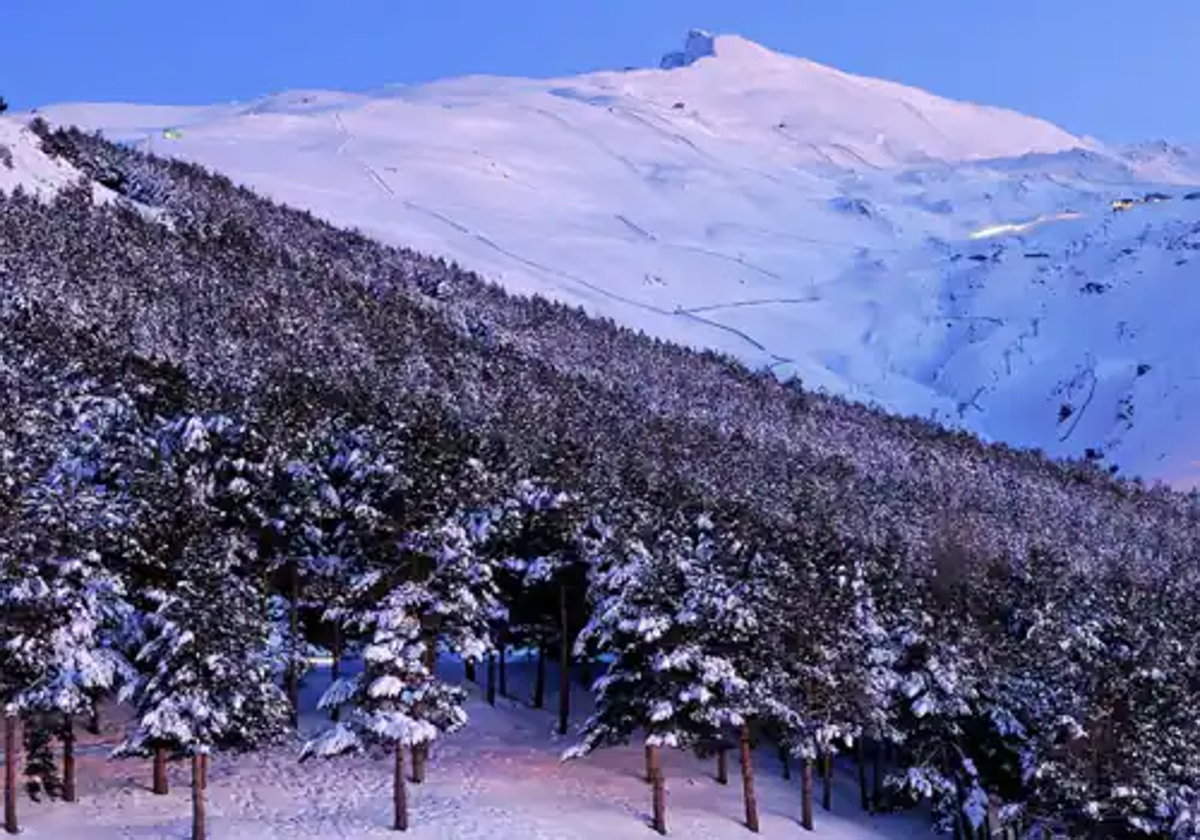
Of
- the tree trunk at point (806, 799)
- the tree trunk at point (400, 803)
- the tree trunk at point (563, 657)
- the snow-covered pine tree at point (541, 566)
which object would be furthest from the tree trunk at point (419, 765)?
the tree trunk at point (806, 799)

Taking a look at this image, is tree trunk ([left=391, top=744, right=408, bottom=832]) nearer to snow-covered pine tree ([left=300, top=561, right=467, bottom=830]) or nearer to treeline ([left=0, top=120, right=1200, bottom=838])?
snow-covered pine tree ([left=300, top=561, right=467, bottom=830])

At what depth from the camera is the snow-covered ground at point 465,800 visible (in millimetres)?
40688

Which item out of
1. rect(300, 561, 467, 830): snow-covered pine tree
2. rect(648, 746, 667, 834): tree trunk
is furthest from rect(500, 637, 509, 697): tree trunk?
rect(300, 561, 467, 830): snow-covered pine tree

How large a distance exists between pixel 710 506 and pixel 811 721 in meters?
23.4

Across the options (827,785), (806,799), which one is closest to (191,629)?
(806,799)

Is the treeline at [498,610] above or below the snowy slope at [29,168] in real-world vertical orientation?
below

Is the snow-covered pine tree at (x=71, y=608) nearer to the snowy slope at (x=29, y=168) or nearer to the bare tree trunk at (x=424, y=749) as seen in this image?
the bare tree trunk at (x=424, y=749)

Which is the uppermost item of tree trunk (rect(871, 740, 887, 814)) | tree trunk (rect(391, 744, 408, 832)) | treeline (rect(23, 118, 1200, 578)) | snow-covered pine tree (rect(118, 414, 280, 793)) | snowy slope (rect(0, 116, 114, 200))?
snowy slope (rect(0, 116, 114, 200))

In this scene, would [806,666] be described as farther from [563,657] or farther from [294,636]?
[294,636]

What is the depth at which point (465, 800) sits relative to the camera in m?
44.7

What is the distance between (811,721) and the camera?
161 feet

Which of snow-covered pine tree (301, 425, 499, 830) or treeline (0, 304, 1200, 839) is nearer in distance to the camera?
treeline (0, 304, 1200, 839)

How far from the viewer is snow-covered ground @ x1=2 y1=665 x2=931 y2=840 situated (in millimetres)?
40688

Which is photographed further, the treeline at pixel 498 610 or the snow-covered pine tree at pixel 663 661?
the snow-covered pine tree at pixel 663 661
